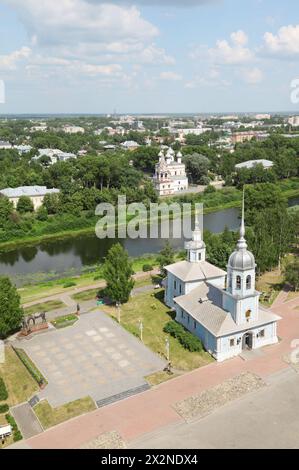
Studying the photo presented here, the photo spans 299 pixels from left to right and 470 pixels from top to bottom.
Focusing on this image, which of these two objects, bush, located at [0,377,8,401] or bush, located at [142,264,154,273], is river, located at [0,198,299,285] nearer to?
bush, located at [142,264,154,273]

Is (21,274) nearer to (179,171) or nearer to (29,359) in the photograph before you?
(29,359)

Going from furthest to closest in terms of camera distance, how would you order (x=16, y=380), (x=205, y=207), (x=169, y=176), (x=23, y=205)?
(x=169, y=176)
(x=205, y=207)
(x=23, y=205)
(x=16, y=380)

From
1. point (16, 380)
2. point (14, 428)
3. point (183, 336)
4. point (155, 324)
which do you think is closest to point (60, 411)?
point (14, 428)

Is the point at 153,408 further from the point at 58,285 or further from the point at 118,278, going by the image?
the point at 58,285

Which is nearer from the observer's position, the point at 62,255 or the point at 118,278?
the point at 118,278

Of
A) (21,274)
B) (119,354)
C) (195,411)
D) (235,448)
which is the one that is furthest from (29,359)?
(21,274)

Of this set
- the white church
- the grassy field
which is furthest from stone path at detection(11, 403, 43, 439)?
the grassy field

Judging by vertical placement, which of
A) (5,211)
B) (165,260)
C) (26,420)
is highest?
(5,211)
